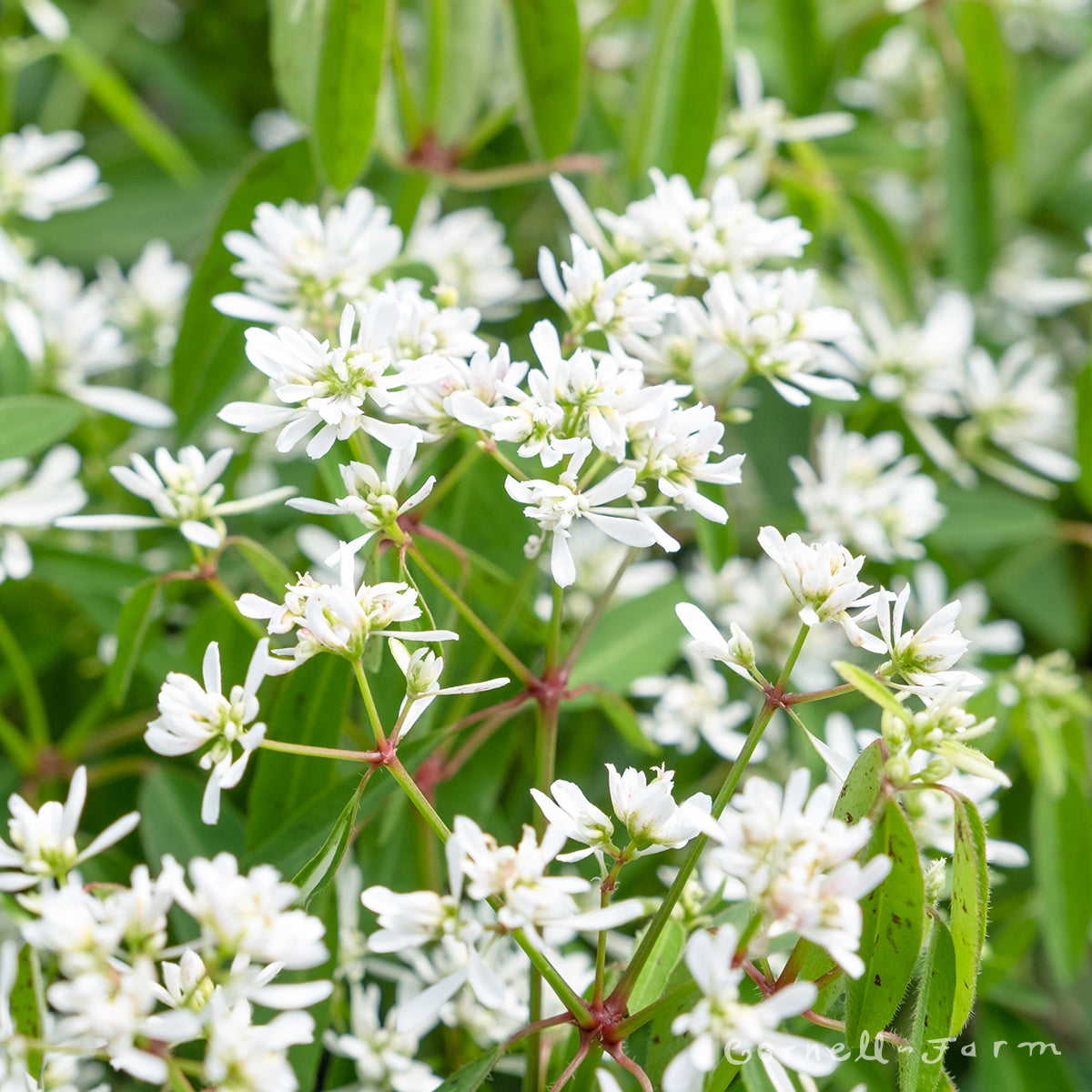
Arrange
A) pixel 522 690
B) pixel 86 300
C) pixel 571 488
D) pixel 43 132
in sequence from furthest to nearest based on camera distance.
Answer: pixel 43 132 → pixel 86 300 → pixel 522 690 → pixel 571 488

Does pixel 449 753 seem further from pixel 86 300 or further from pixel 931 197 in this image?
pixel 931 197

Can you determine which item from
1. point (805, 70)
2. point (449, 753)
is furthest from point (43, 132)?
point (449, 753)

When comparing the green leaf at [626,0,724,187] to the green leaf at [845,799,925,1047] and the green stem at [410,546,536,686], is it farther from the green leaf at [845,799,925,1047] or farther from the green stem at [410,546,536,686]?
the green leaf at [845,799,925,1047]

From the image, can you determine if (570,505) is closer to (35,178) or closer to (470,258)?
(470,258)

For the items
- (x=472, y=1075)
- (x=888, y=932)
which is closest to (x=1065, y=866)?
(x=888, y=932)

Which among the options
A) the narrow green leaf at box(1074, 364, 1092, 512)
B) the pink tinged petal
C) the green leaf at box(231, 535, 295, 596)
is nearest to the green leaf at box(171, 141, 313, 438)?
the pink tinged petal

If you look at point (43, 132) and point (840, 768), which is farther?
point (43, 132)

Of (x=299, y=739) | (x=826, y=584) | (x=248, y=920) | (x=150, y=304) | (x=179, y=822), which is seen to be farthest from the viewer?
(x=150, y=304)
